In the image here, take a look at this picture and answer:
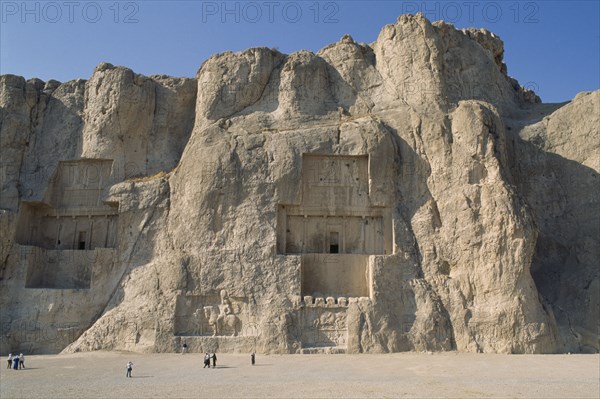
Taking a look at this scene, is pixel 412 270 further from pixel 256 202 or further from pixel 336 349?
pixel 256 202

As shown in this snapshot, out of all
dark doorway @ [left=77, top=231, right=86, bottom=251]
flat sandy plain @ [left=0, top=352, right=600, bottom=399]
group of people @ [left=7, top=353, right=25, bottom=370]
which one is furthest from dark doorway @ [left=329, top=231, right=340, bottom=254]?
group of people @ [left=7, top=353, right=25, bottom=370]

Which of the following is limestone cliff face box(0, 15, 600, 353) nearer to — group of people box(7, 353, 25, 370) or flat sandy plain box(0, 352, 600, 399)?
flat sandy plain box(0, 352, 600, 399)

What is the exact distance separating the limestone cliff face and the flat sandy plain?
1.73m

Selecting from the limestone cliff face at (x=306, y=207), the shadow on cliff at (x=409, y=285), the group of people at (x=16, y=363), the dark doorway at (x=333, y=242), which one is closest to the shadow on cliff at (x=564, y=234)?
the limestone cliff face at (x=306, y=207)

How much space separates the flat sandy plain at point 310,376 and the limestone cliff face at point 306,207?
1.73 meters

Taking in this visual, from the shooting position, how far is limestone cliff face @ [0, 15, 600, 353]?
23.5 m

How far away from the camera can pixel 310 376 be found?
17719 mm

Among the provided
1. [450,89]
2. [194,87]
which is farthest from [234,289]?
[450,89]

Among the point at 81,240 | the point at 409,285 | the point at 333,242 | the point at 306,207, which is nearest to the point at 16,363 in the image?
the point at 81,240

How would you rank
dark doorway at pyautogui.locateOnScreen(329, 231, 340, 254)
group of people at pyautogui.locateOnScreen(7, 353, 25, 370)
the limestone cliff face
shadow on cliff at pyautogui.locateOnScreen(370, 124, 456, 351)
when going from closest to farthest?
group of people at pyautogui.locateOnScreen(7, 353, 25, 370) < shadow on cliff at pyautogui.locateOnScreen(370, 124, 456, 351) < the limestone cliff face < dark doorway at pyautogui.locateOnScreen(329, 231, 340, 254)

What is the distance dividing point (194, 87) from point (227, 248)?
10.3 meters

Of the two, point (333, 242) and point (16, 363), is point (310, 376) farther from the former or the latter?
point (16, 363)

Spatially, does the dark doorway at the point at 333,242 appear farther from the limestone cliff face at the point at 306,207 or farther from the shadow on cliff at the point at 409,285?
the shadow on cliff at the point at 409,285

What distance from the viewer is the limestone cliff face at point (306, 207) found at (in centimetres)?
2350
